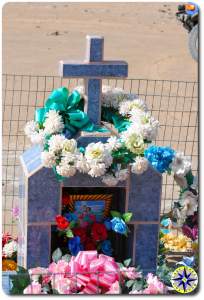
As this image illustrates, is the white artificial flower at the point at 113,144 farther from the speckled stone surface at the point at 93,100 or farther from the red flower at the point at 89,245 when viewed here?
the red flower at the point at 89,245

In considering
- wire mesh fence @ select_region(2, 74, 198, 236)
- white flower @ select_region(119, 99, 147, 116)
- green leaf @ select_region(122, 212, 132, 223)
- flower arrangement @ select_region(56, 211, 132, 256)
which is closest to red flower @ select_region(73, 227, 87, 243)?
flower arrangement @ select_region(56, 211, 132, 256)

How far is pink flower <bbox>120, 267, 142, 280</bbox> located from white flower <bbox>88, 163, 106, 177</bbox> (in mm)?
760

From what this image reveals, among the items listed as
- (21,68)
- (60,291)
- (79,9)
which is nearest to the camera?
(60,291)

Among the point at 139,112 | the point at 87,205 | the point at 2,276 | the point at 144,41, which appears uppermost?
the point at 144,41

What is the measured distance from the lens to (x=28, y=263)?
586 centimetres

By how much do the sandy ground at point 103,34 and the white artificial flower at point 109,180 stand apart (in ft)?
30.3

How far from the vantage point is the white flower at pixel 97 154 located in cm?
554

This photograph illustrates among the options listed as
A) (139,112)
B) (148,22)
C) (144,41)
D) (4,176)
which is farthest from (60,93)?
(148,22)

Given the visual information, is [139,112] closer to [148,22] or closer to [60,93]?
[60,93]

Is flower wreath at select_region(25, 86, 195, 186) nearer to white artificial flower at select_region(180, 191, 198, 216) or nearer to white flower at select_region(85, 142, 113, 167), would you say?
white flower at select_region(85, 142, 113, 167)

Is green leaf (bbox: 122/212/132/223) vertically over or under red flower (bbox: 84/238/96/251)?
over

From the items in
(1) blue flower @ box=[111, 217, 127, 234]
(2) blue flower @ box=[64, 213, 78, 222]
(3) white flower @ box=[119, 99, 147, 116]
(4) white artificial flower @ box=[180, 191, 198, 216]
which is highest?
(3) white flower @ box=[119, 99, 147, 116]

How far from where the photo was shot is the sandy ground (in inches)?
618

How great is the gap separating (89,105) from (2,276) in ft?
5.00
